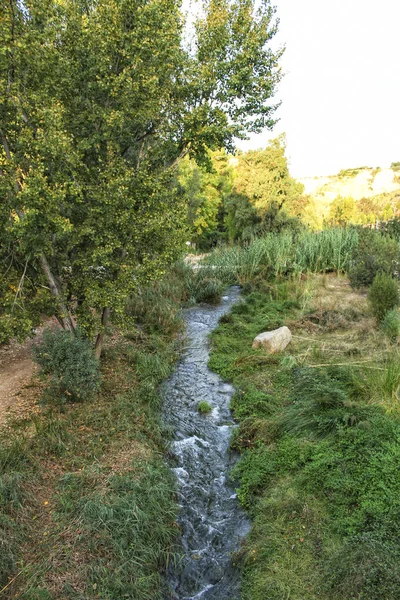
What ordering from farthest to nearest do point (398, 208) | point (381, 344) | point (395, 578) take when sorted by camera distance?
point (398, 208) → point (381, 344) → point (395, 578)

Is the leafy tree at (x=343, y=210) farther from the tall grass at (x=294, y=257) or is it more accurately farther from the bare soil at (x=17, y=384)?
the bare soil at (x=17, y=384)

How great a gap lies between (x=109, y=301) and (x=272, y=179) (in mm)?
18516

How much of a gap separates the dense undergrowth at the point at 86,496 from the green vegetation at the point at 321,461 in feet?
3.38

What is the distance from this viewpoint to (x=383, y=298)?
8.31 meters

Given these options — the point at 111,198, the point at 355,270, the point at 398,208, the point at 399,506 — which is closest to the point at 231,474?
the point at 399,506

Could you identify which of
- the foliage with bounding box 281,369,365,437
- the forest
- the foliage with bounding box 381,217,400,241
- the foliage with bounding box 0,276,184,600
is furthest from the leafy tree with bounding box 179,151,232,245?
the foliage with bounding box 0,276,184,600

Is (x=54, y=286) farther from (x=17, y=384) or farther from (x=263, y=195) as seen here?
(x=263, y=195)

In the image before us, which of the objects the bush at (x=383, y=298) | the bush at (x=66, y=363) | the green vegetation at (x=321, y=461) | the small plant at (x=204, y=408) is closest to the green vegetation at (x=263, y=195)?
the bush at (x=383, y=298)

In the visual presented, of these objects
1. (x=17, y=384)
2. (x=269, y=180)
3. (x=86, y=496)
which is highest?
(x=269, y=180)

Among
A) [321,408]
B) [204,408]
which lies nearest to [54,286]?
[204,408]

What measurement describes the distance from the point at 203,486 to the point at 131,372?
2.83 metres

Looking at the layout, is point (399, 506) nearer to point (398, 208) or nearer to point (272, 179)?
point (272, 179)

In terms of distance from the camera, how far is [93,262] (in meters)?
5.72

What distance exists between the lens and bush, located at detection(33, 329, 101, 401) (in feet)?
17.9
